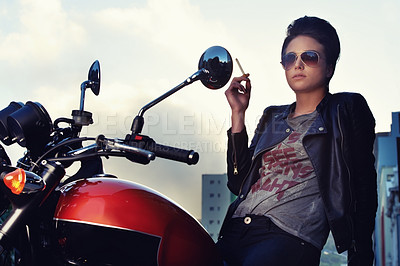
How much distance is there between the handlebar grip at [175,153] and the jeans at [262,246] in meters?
0.65

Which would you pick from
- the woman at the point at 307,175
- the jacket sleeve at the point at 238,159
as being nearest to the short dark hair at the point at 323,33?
the woman at the point at 307,175

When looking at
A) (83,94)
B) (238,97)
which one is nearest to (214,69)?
(83,94)

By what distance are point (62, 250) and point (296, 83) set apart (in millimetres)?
1501

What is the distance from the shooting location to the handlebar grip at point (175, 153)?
1.83 m

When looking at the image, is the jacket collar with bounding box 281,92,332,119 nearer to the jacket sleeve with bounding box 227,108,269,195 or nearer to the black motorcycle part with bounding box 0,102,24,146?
the jacket sleeve with bounding box 227,108,269,195

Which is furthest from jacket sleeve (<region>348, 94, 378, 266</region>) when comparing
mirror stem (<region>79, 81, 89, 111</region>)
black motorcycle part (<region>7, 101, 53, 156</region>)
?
black motorcycle part (<region>7, 101, 53, 156</region>)

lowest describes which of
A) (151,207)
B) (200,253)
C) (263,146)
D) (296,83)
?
(200,253)

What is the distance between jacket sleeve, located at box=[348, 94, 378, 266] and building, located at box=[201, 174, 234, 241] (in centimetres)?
5918

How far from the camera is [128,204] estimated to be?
1.95 meters

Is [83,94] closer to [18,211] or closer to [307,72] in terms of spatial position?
[18,211]

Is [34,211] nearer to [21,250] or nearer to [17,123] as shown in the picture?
[21,250]

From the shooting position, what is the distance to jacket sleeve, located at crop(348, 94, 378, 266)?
95.0 inches

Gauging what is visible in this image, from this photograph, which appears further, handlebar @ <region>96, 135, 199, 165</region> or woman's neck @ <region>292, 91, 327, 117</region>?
woman's neck @ <region>292, 91, 327, 117</region>

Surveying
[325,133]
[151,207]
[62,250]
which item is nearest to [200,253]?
[151,207]
